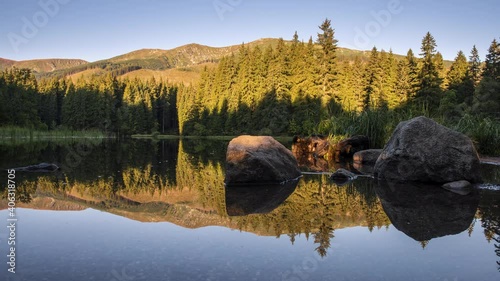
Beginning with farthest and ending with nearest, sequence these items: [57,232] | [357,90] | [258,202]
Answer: [357,90]
[258,202]
[57,232]

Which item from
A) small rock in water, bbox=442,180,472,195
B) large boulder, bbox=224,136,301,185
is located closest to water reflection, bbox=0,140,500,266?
small rock in water, bbox=442,180,472,195

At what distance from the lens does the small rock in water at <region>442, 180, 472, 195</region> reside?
890 cm

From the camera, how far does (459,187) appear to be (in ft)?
29.8

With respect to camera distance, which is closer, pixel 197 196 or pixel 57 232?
pixel 57 232

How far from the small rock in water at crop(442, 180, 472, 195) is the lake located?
0.31 meters

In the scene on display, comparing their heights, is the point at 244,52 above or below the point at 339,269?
above

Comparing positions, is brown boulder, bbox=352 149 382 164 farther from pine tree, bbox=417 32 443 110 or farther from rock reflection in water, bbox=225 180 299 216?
pine tree, bbox=417 32 443 110

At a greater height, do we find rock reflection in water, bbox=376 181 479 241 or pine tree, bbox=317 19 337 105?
pine tree, bbox=317 19 337 105

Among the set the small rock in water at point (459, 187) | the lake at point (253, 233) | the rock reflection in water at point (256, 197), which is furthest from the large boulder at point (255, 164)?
the small rock in water at point (459, 187)

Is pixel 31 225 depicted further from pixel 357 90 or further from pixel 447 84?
pixel 447 84

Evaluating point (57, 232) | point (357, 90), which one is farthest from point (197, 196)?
point (357, 90)

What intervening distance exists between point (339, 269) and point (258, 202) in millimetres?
3709

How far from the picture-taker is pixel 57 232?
560 cm

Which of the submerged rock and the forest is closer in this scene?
the submerged rock
